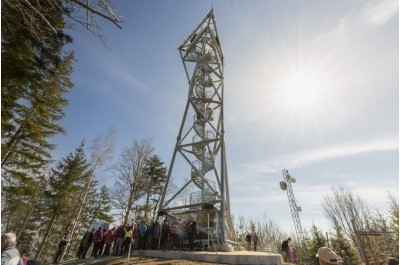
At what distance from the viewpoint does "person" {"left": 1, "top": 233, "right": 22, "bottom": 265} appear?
3459mm

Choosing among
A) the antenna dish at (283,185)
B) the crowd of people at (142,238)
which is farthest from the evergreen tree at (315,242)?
the crowd of people at (142,238)

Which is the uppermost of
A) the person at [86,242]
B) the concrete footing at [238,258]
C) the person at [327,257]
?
the person at [86,242]

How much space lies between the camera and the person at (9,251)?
3459mm

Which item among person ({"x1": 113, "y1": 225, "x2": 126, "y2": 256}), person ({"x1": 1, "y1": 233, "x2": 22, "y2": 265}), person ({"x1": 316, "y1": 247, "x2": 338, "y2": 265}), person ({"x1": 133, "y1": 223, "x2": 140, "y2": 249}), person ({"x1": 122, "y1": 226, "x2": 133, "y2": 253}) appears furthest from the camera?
person ({"x1": 133, "y1": 223, "x2": 140, "y2": 249})

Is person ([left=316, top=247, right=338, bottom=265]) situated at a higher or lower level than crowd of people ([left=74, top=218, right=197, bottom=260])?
lower

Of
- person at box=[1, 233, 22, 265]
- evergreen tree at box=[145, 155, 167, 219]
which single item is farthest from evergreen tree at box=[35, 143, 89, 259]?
person at box=[1, 233, 22, 265]

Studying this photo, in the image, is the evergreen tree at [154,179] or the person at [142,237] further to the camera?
the evergreen tree at [154,179]

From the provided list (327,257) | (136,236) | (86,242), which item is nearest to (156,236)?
(136,236)

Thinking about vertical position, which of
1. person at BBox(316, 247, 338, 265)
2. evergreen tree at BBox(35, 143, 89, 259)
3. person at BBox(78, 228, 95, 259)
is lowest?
person at BBox(316, 247, 338, 265)

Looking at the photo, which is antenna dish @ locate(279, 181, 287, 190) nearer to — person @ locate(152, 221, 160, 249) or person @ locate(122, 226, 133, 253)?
person @ locate(152, 221, 160, 249)

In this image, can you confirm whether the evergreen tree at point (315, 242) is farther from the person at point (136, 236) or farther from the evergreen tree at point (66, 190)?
the evergreen tree at point (66, 190)

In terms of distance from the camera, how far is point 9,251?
140 inches

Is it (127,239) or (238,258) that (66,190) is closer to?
(127,239)

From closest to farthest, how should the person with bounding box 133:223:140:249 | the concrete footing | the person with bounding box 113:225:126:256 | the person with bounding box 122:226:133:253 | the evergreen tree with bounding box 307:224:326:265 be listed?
1. the concrete footing
2. the person with bounding box 122:226:133:253
3. the person with bounding box 113:225:126:256
4. the person with bounding box 133:223:140:249
5. the evergreen tree with bounding box 307:224:326:265
